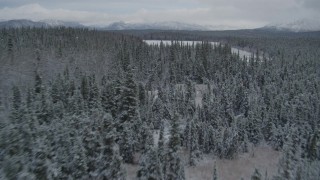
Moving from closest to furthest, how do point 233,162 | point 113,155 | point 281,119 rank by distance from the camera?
point 113,155, point 233,162, point 281,119

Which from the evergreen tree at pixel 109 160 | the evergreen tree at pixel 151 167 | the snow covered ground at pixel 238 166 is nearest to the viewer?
the evergreen tree at pixel 109 160

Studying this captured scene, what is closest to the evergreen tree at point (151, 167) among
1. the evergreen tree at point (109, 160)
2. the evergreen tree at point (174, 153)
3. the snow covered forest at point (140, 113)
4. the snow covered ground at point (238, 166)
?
the snow covered forest at point (140, 113)

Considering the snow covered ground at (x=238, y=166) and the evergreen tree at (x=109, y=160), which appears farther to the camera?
the snow covered ground at (x=238, y=166)

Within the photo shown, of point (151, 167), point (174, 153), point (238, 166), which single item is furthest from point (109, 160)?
point (238, 166)

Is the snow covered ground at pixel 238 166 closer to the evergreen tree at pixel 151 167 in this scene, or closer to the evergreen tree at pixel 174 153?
the evergreen tree at pixel 151 167

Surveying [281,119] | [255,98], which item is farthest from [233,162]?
[255,98]

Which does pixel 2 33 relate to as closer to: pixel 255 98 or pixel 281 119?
pixel 255 98
